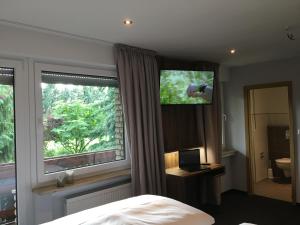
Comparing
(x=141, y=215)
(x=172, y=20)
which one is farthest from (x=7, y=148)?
(x=172, y=20)

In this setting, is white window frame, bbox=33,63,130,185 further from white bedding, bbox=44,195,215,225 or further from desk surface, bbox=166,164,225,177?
desk surface, bbox=166,164,225,177

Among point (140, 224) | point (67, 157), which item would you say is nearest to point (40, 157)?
point (67, 157)

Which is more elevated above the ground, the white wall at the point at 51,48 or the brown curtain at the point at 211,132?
the white wall at the point at 51,48

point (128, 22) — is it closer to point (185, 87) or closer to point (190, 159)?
point (185, 87)

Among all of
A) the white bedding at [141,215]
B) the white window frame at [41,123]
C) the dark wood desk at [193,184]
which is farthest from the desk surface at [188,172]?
the white bedding at [141,215]

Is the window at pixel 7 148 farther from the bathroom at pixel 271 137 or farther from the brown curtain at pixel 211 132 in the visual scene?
the bathroom at pixel 271 137

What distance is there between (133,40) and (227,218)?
266 cm

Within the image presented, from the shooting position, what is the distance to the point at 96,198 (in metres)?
2.80

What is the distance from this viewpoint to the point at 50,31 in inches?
98.9

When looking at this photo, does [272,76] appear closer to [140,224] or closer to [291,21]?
[291,21]

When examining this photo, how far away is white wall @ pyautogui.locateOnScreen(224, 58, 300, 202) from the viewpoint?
13.9 feet

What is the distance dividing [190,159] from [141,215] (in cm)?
209

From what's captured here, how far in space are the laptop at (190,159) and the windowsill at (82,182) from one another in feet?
2.98

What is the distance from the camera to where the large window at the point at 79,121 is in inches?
108
